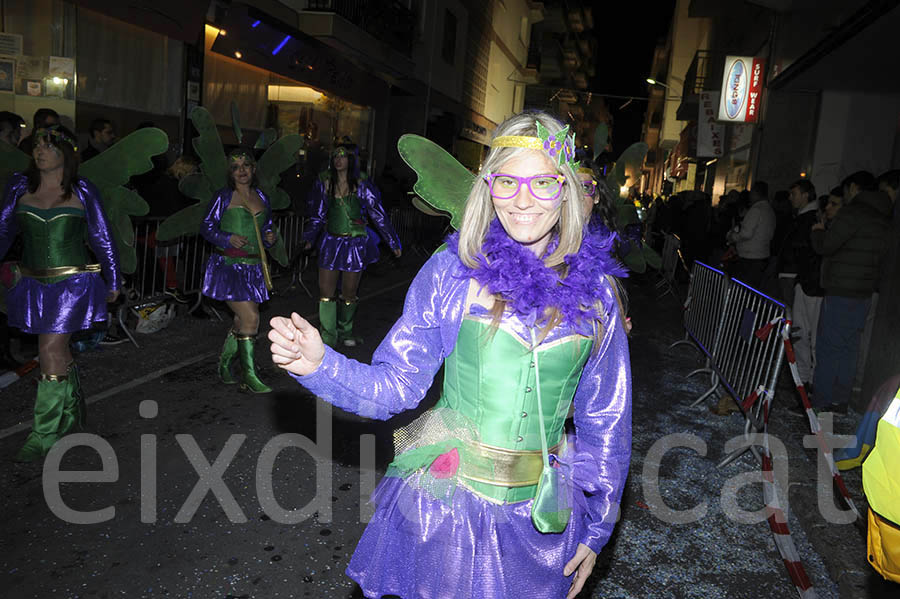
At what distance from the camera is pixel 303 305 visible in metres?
9.88

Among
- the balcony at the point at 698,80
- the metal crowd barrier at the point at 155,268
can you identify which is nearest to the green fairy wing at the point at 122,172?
the metal crowd barrier at the point at 155,268

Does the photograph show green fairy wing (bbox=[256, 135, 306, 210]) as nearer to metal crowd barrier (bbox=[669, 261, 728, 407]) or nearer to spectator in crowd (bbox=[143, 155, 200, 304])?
spectator in crowd (bbox=[143, 155, 200, 304])

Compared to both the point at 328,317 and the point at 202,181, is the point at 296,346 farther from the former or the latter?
the point at 328,317

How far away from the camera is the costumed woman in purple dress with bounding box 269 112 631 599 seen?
6.23 feet

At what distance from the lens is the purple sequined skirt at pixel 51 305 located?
14.3 feet

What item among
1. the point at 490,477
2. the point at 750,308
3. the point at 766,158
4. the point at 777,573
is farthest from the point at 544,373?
the point at 766,158

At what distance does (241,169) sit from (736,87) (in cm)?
1329

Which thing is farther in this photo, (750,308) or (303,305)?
(303,305)

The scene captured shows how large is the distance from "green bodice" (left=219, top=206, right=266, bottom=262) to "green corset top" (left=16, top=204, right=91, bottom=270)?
1.41 metres

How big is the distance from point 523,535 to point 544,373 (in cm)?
46

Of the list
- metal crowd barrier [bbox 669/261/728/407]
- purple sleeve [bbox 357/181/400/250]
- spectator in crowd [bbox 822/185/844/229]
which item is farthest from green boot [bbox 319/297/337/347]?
spectator in crowd [bbox 822/185/844/229]

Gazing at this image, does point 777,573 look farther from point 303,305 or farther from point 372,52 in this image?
point 372,52

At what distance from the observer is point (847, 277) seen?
20.4 ft

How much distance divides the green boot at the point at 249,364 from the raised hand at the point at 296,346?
14.0 feet
